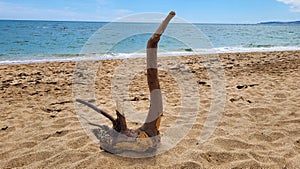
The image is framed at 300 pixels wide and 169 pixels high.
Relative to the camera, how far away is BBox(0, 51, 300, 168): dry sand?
2.48m

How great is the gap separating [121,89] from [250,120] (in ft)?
10.5

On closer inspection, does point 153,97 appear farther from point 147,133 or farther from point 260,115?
point 260,115

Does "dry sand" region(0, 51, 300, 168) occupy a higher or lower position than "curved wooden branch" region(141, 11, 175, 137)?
lower

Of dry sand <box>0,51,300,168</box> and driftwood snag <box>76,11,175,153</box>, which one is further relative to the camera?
driftwood snag <box>76,11,175,153</box>

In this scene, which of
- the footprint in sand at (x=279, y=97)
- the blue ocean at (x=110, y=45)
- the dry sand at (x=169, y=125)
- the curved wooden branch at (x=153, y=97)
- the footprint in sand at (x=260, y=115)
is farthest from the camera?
the blue ocean at (x=110, y=45)

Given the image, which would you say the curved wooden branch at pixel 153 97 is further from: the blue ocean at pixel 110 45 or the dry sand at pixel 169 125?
the blue ocean at pixel 110 45

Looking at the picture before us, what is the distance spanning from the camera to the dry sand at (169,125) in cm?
248

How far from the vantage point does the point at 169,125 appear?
136 inches

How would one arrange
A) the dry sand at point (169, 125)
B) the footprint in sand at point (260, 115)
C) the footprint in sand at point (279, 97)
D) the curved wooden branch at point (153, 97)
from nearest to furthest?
the dry sand at point (169, 125), the curved wooden branch at point (153, 97), the footprint in sand at point (260, 115), the footprint in sand at point (279, 97)

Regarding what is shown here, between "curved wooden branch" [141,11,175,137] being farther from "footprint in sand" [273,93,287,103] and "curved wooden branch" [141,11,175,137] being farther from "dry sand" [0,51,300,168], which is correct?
"footprint in sand" [273,93,287,103]

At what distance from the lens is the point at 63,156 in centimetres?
258

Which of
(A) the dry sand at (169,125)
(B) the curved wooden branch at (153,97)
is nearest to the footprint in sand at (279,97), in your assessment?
(A) the dry sand at (169,125)

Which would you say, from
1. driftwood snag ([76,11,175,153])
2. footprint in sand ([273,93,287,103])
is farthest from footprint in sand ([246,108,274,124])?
driftwood snag ([76,11,175,153])

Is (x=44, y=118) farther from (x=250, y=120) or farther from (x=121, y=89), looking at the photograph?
(x=250, y=120)
